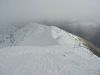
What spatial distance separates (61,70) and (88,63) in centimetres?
227

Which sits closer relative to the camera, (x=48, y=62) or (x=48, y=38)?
(x=48, y=62)

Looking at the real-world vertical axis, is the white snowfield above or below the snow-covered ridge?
above

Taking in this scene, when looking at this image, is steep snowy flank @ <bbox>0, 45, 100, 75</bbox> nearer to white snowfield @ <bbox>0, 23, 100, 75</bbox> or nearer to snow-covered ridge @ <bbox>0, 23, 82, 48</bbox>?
white snowfield @ <bbox>0, 23, 100, 75</bbox>

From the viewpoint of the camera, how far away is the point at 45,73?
52.9ft

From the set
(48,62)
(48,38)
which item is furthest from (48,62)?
(48,38)

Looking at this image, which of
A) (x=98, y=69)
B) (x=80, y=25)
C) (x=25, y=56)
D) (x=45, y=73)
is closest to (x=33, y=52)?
(x=25, y=56)

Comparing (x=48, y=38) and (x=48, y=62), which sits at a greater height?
(x=48, y=62)

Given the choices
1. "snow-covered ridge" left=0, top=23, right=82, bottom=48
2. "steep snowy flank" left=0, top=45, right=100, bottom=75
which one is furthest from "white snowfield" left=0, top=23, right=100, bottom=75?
"snow-covered ridge" left=0, top=23, right=82, bottom=48

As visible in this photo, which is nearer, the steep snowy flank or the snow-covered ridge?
the steep snowy flank

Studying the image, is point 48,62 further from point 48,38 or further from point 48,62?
point 48,38

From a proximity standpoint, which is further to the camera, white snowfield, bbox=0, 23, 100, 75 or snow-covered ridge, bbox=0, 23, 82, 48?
snow-covered ridge, bbox=0, 23, 82, 48

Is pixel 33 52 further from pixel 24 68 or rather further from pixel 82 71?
pixel 82 71

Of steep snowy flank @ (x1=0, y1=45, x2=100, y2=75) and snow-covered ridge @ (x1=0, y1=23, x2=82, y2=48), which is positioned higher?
steep snowy flank @ (x1=0, y1=45, x2=100, y2=75)

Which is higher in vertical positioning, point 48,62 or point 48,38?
point 48,62
